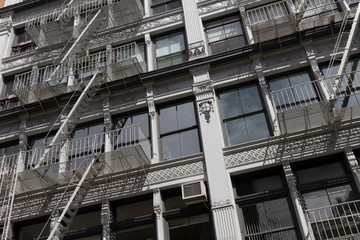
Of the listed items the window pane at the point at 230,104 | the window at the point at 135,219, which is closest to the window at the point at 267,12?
the window pane at the point at 230,104

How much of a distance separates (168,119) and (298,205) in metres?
5.67

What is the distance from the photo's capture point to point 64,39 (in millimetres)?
18312

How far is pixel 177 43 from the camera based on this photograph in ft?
55.4

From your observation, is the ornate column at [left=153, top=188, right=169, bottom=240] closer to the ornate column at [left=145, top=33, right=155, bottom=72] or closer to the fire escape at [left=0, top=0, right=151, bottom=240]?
Answer: the fire escape at [left=0, top=0, right=151, bottom=240]

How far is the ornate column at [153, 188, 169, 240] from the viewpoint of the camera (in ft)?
38.6

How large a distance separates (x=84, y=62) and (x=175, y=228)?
868 centimetres

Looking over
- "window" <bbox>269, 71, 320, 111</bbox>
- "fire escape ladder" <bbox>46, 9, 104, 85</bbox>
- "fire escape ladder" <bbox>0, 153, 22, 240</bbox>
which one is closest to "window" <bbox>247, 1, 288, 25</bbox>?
"window" <bbox>269, 71, 320, 111</bbox>

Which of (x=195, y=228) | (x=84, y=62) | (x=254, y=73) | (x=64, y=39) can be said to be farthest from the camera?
(x=64, y=39)

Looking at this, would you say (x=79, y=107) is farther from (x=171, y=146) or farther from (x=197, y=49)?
(x=197, y=49)

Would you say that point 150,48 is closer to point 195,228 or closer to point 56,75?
point 56,75

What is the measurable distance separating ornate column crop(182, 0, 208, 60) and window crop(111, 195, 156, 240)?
597 centimetres

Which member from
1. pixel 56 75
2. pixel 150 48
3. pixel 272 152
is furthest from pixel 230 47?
pixel 56 75

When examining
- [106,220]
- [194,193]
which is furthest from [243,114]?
[106,220]

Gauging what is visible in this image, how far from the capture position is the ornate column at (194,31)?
51.3 feet
